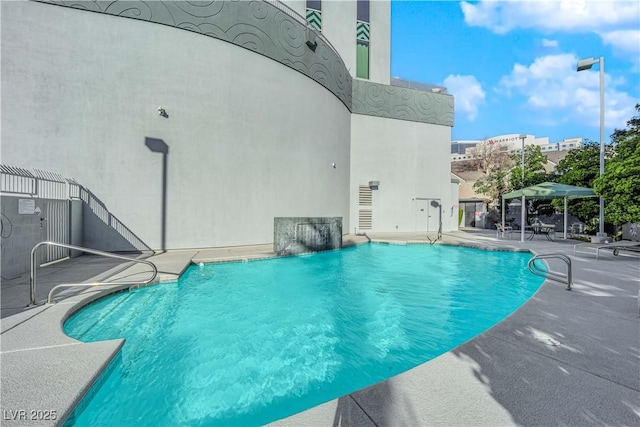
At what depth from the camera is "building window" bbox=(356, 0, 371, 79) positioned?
1620cm

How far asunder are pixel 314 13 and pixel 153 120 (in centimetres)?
1140

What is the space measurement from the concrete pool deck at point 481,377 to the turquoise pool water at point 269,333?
320 mm

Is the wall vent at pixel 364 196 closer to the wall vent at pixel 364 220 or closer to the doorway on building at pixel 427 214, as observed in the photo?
the wall vent at pixel 364 220

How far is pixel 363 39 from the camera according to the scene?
1642cm

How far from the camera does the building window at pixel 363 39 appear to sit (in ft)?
53.2

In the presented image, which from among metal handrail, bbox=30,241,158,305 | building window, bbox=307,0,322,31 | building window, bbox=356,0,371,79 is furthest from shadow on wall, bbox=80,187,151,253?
building window, bbox=356,0,371,79

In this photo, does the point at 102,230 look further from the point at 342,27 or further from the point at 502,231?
the point at 502,231

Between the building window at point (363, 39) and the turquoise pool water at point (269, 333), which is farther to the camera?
the building window at point (363, 39)

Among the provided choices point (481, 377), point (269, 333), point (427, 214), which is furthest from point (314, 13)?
point (481, 377)

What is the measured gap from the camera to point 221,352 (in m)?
3.28

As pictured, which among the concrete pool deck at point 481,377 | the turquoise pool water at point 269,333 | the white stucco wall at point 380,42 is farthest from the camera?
the white stucco wall at point 380,42

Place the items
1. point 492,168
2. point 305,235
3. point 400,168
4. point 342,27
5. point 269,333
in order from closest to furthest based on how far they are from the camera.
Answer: point 269,333 < point 305,235 < point 342,27 < point 400,168 < point 492,168

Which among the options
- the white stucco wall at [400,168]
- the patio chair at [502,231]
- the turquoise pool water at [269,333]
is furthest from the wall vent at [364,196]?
the turquoise pool water at [269,333]

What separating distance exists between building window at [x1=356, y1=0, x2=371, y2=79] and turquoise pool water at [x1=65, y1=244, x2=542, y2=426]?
13.5m
